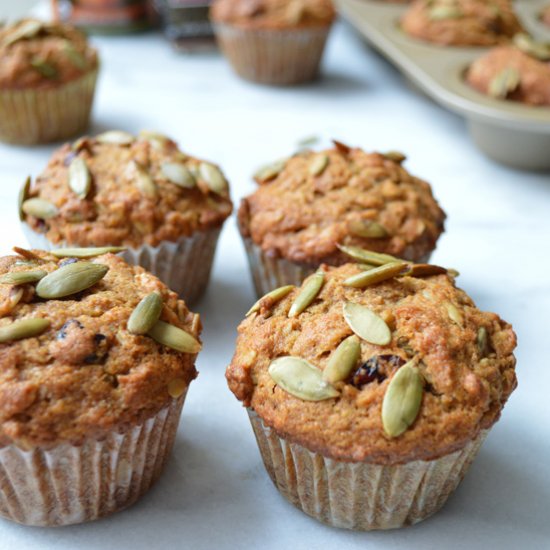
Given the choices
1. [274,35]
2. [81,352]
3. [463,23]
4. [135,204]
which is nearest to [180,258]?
[135,204]

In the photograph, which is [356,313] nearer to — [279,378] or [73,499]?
[279,378]

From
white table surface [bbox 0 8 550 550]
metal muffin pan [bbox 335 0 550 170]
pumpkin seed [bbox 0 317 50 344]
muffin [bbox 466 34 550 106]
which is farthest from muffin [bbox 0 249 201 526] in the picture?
muffin [bbox 466 34 550 106]

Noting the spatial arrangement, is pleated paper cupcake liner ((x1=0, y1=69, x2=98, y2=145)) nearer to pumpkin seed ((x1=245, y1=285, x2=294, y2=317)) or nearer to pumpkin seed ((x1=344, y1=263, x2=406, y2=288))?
pumpkin seed ((x1=245, y1=285, x2=294, y2=317))

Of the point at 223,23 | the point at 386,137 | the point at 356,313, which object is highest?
the point at 356,313

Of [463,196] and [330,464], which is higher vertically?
[330,464]

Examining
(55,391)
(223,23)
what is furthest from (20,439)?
(223,23)

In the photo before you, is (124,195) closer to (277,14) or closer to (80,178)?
(80,178)

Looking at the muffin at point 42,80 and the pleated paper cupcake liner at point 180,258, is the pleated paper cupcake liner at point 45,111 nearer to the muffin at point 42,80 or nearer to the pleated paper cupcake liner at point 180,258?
the muffin at point 42,80
